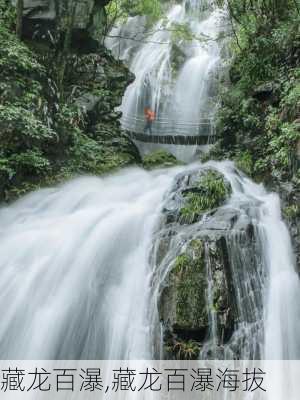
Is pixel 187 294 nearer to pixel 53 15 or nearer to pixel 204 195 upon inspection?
pixel 204 195

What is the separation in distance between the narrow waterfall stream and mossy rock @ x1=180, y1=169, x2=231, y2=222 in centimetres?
13

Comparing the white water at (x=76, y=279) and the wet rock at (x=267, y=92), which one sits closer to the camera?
the white water at (x=76, y=279)

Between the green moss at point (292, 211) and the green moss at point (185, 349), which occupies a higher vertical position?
the green moss at point (292, 211)

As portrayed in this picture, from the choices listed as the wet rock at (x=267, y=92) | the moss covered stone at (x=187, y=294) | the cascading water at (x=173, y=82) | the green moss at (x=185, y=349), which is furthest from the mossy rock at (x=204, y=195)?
the cascading water at (x=173, y=82)

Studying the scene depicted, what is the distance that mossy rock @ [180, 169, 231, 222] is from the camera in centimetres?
610

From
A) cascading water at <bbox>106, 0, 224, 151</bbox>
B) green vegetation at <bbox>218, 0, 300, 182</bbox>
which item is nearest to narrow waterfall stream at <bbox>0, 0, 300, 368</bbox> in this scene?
green vegetation at <bbox>218, 0, 300, 182</bbox>

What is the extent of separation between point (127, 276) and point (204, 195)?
1744 millimetres

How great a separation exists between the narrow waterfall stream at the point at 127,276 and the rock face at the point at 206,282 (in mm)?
15

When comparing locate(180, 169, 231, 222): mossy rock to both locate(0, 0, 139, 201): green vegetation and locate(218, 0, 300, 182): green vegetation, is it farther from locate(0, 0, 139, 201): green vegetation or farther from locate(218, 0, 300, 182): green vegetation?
locate(0, 0, 139, 201): green vegetation

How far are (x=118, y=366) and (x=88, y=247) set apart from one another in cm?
193

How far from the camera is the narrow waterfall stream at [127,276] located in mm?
4766

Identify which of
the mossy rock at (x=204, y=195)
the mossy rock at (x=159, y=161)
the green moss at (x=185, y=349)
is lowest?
the mossy rock at (x=159, y=161)

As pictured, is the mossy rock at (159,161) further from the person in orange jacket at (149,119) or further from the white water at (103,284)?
the white water at (103,284)

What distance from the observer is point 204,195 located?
21.0 feet
